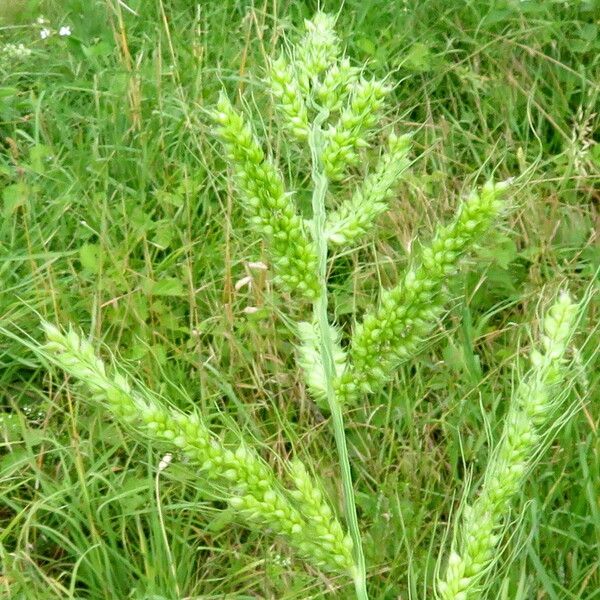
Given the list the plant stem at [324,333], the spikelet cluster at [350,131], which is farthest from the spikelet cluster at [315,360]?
the spikelet cluster at [350,131]

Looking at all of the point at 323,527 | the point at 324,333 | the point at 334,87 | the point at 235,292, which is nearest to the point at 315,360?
the point at 324,333

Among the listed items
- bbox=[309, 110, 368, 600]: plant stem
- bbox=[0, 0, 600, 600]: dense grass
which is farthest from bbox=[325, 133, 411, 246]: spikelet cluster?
bbox=[0, 0, 600, 600]: dense grass

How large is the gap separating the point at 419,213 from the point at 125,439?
0.89m

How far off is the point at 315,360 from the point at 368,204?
0.17 m

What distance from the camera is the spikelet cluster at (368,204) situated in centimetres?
124

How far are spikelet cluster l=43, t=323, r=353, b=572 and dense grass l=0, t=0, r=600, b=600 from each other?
0.17 metres

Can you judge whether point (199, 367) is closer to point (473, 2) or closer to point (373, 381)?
point (373, 381)

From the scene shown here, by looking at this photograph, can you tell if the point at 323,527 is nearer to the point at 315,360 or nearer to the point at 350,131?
the point at 315,360

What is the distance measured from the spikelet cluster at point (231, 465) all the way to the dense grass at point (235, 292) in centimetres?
17

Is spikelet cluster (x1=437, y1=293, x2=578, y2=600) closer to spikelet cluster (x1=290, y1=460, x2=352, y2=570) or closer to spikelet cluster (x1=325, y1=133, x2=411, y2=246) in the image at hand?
spikelet cluster (x1=290, y1=460, x2=352, y2=570)

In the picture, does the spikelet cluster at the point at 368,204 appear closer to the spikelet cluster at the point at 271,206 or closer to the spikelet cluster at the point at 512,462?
the spikelet cluster at the point at 271,206

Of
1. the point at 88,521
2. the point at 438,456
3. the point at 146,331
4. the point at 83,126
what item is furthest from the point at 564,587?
the point at 83,126

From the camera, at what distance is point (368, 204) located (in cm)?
126

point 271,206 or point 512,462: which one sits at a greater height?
point 271,206
